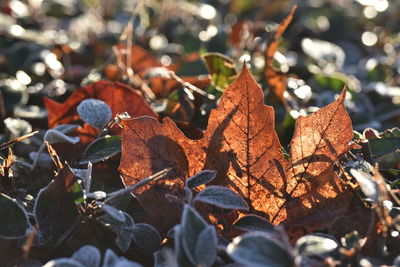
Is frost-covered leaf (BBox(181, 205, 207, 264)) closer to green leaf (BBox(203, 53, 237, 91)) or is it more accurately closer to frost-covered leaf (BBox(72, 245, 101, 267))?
frost-covered leaf (BBox(72, 245, 101, 267))

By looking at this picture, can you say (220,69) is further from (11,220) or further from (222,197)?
(11,220)

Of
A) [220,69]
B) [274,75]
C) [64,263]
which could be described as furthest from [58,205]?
[274,75]

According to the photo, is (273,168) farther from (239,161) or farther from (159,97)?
(159,97)

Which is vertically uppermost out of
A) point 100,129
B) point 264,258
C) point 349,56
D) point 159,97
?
point 264,258

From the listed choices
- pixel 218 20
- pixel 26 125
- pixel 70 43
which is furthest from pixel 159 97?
pixel 218 20

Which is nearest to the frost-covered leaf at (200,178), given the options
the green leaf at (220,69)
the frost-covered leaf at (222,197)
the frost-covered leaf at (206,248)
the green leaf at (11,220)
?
the frost-covered leaf at (222,197)
